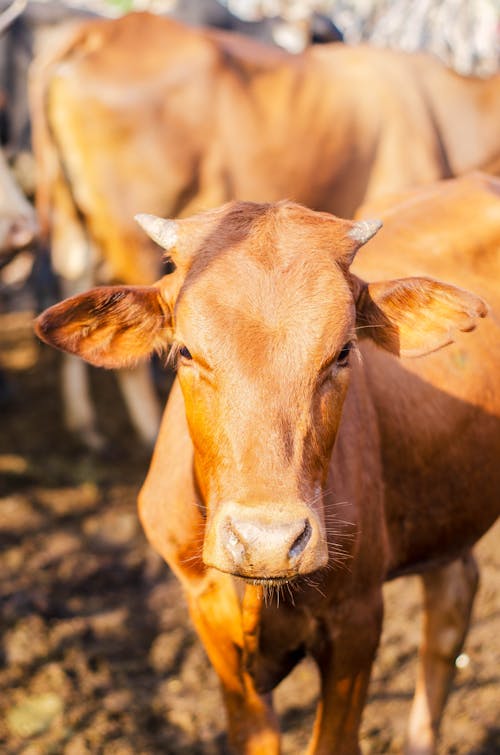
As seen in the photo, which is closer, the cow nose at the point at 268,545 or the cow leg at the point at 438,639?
the cow nose at the point at 268,545

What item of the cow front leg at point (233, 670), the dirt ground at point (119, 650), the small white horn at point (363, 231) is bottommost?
the dirt ground at point (119, 650)

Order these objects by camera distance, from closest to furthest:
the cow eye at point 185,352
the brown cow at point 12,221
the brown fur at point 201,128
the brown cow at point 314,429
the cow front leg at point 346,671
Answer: the brown cow at point 314,429, the cow eye at point 185,352, the cow front leg at point 346,671, the brown cow at point 12,221, the brown fur at point 201,128

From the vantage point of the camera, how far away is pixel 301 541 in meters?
2.13

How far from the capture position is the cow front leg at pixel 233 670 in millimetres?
2793

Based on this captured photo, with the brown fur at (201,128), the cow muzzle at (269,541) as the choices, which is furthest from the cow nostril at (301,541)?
the brown fur at (201,128)

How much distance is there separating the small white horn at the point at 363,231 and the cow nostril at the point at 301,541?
0.81 meters

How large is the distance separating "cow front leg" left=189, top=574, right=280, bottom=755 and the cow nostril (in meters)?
0.67

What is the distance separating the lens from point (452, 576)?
3.67 meters

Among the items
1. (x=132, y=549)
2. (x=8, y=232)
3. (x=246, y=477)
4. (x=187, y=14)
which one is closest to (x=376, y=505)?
(x=246, y=477)

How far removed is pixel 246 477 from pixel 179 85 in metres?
4.13

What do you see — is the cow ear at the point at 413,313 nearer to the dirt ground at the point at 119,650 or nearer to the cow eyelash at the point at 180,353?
the cow eyelash at the point at 180,353

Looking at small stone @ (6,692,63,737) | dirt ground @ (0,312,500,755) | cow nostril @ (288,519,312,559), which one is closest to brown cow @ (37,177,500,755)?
cow nostril @ (288,519,312,559)

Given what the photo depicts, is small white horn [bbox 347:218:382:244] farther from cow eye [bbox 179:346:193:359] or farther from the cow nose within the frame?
the cow nose

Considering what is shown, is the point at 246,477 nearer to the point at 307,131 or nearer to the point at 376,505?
the point at 376,505
